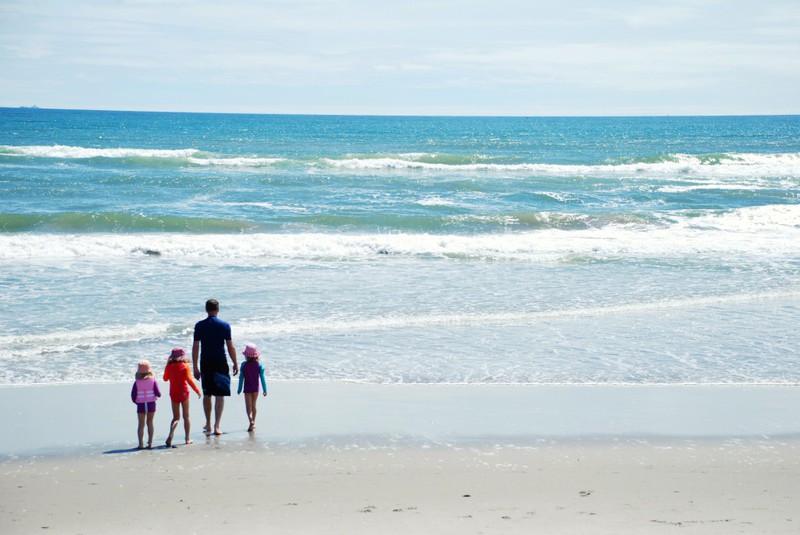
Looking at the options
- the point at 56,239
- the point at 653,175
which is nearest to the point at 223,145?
the point at 653,175

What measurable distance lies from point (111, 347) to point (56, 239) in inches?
428

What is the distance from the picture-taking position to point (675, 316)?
13.4m

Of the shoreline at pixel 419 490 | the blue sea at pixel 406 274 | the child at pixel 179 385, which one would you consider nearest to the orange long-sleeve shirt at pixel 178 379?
the child at pixel 179 385

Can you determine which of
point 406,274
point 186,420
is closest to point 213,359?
point 186,420

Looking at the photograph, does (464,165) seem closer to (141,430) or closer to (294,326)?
(294,326)

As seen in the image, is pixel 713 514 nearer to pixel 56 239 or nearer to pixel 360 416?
pixel 360 416

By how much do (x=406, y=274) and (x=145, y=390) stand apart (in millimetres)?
9913

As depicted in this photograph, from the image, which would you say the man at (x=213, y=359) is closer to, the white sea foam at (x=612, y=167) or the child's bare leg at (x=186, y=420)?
the child's bare leg at (x=186, y=420)

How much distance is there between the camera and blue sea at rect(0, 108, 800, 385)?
1099 cm

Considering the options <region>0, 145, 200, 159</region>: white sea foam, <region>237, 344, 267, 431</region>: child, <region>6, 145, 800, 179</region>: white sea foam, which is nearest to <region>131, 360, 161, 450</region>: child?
<region>237, 344, 267, 431</region>: child

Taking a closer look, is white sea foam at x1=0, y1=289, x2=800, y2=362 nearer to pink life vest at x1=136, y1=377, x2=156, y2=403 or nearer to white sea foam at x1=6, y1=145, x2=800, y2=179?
pink life vest at x1=136, y1=377, x2=156, y2=403

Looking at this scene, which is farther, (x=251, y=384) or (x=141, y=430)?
(x=251, y=384)

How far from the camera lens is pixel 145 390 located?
776 centimetres

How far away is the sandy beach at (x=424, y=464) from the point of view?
6066mm
